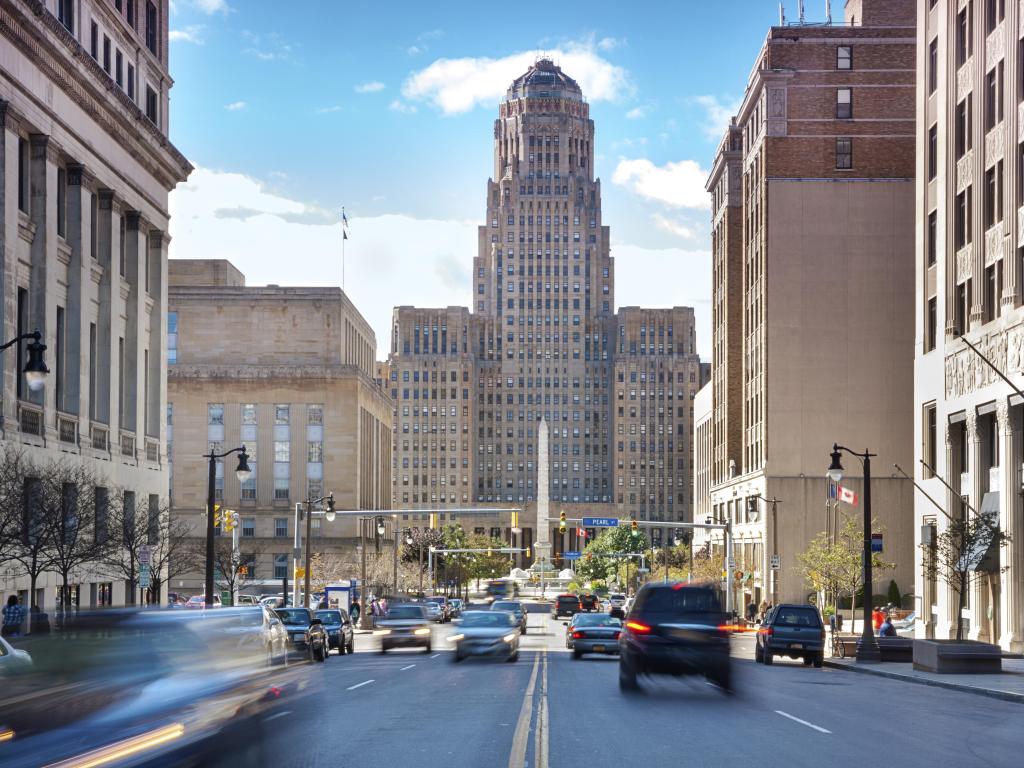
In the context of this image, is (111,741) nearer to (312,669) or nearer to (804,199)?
(312,669)

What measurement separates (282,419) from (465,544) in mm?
39770

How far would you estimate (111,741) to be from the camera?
28.5 ft

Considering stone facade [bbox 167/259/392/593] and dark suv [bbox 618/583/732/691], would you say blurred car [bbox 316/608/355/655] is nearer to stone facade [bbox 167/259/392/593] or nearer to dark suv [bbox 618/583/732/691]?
dark suv [bbox 618/583/732/691]

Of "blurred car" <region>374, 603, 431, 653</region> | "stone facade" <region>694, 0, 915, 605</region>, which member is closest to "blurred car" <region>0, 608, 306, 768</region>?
"blurred car" <region>374, 603, 431, 653</region>

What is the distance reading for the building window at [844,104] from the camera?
86750 millimetres

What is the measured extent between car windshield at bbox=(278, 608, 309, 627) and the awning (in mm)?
21900

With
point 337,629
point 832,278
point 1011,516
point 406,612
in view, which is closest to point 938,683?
point 1011,516

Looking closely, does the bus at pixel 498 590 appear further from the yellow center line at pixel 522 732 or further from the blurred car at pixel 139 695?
the blurred car at pixel 139 695

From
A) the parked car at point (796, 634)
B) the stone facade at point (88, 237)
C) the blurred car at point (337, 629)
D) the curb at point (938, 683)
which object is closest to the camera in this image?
the curb at point (938, 683)

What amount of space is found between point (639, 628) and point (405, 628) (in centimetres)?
2211

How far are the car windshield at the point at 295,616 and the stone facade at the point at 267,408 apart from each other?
264ft

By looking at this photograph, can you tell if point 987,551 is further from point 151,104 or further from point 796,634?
point 151,104

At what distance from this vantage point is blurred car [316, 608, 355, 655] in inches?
1778

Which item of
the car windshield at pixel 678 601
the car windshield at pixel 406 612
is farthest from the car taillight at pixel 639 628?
the car windshield at pixel 406 612
